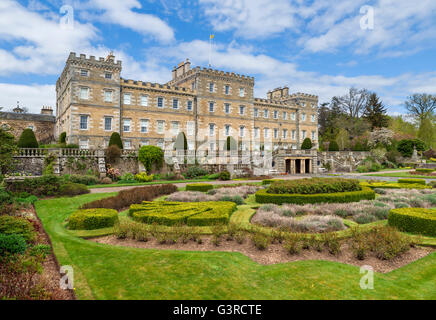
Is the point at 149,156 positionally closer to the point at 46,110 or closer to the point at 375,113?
the point at 46,110

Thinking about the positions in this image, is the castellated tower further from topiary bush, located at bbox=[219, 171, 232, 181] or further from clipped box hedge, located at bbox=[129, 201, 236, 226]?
clipped box hedge, located at bbox=[129, 201, 236, 226]

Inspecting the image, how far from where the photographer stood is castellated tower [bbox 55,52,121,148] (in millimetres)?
31562

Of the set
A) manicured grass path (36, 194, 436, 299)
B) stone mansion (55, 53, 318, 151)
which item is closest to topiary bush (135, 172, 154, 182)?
stone mansion (55, 53, 318, 151)

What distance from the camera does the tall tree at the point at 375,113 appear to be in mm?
58531

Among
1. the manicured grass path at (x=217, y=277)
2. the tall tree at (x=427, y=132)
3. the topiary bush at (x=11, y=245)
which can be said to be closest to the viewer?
the manicured grass path at (x=217, y=277)

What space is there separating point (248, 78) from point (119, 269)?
43.5 m

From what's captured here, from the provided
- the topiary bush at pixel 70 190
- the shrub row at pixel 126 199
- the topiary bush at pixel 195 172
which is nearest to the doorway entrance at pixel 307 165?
the topiary bush at pixel 195 172

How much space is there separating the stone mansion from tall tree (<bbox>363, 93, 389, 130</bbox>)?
49.1ft

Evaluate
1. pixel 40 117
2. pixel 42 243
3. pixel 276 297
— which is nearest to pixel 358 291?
pixel 276 297

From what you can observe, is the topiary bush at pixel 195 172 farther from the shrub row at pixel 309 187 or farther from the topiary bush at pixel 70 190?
the shrub row at pixel 309 187

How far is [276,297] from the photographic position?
477cm

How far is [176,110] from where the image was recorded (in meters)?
39.7

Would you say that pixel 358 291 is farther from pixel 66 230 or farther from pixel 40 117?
pixel 40 117

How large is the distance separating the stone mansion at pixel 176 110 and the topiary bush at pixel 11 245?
27912mm
